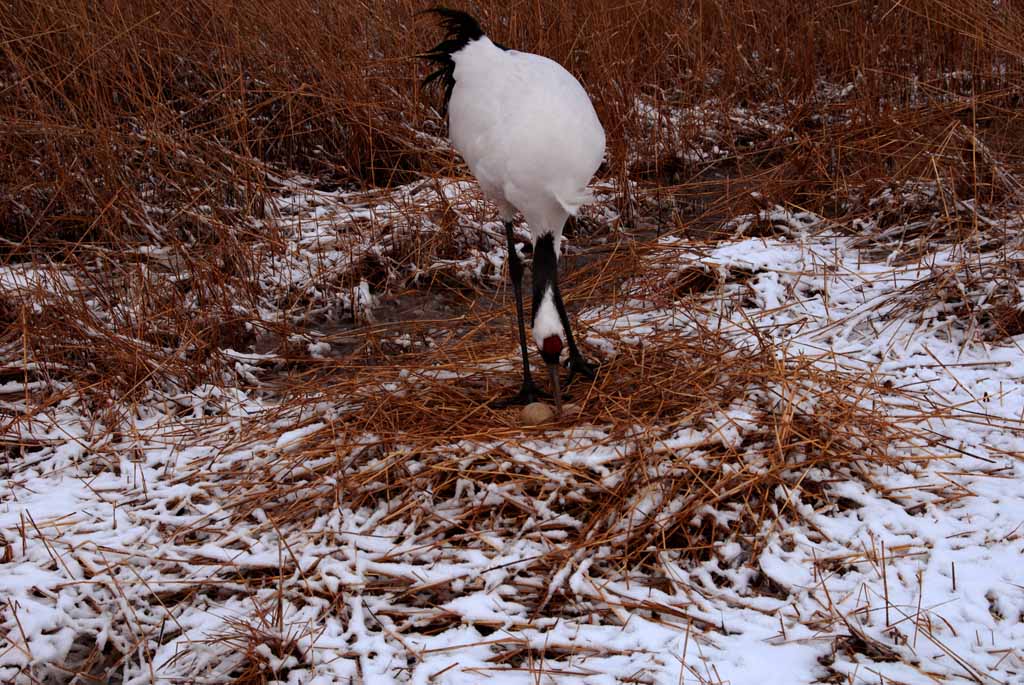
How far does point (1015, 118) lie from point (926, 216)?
0.91m

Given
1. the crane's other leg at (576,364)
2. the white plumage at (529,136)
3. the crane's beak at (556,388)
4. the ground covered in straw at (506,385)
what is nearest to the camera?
the ground covered in straw at (506,385)

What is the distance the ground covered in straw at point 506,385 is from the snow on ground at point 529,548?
0.04ft

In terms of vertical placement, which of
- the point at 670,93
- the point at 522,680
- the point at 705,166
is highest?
the point at 670,93

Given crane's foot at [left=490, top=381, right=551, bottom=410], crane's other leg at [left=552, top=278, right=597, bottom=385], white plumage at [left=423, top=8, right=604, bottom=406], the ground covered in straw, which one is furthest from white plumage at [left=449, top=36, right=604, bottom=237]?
the ground covered in straw

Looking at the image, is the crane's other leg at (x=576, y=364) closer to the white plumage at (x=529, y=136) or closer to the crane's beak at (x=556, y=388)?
the crane's beak at (x=556, y=388)

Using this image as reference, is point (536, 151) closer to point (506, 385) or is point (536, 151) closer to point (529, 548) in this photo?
point (506, 385)

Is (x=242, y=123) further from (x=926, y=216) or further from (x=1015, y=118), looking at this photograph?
(x=1015, y=118)

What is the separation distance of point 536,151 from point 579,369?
810 millimetres

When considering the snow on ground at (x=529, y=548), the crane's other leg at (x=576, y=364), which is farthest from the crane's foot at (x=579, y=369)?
the snow on ground at (x=529, y=548)

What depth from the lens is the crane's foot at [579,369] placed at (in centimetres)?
329

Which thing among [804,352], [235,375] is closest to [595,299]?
[804,352]

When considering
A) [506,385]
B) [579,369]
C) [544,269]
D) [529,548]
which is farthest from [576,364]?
[529,548]

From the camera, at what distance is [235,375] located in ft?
11.6

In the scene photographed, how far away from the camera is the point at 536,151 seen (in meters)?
2.86
